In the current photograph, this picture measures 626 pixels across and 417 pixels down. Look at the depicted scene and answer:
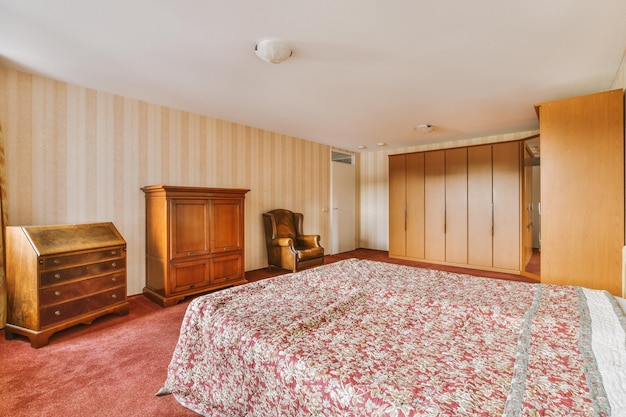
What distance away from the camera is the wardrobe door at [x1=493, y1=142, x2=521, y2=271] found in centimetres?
495

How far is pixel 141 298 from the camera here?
12.0 feet

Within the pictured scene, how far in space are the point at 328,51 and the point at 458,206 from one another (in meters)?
4.21

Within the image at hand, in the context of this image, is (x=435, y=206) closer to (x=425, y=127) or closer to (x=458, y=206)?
(x=458, y=206)

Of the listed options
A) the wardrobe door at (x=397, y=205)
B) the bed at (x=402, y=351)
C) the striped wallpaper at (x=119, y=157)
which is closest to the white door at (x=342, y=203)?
the wardrobe door at (x=397, y=205)

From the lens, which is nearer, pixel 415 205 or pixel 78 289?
pixel 78 289

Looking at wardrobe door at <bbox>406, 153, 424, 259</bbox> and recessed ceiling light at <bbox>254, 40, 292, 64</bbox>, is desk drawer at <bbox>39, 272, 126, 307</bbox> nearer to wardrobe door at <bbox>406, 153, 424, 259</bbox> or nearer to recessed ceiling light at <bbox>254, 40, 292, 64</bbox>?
recessed ceiling light at <bbox>254, 40, 292, 64</bbox>

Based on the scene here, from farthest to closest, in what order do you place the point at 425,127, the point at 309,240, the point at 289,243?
the point at 309,240
the point at 425,127
the point at 289,243

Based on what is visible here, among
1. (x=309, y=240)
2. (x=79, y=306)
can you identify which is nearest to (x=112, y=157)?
(x=79, y=306)

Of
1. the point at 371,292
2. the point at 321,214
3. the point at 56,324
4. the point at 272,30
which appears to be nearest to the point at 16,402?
the point at 56,324

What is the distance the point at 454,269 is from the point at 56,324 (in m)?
5.54

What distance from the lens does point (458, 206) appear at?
18.1ft

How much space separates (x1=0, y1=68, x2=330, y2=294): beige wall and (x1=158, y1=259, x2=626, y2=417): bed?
2565mm

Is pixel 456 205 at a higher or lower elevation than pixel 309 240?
higher

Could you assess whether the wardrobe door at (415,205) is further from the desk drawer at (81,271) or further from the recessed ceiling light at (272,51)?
the desk drawer at (81,271)
